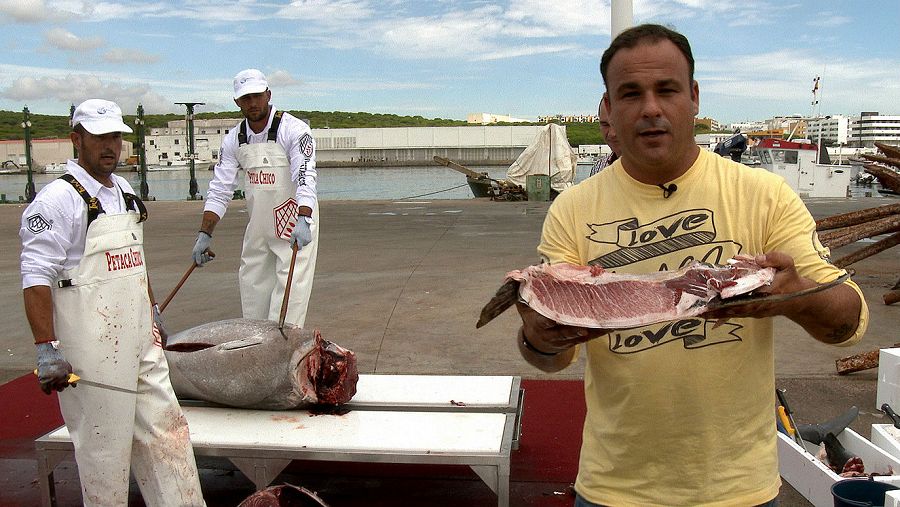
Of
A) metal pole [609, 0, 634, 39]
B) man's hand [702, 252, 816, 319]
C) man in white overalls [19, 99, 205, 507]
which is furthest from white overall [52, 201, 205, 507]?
metal pole [609, 0, 634, 39]

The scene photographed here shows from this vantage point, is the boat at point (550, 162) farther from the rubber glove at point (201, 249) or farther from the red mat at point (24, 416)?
the red mat at point (24, 416)

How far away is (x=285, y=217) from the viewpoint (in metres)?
6.09

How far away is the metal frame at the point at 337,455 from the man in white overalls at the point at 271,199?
180 cm

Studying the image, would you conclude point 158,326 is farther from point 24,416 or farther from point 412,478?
point 24,416

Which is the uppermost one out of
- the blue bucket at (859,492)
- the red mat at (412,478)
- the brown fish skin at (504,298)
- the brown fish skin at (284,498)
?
the brown fish skin at (504,298)

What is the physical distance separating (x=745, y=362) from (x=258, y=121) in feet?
15.9

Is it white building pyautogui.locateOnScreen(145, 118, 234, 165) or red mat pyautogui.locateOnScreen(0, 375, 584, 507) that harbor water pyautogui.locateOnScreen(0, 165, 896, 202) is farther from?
red mat pyautogui.locateOnScreen(0, 375, 584, 507)

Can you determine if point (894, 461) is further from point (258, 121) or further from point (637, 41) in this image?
point (258, 121)

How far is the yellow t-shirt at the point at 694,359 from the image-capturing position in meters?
1.98

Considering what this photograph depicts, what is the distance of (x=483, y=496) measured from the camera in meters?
4.55

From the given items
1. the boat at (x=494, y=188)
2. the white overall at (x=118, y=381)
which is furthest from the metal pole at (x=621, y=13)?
the boat at (x=494, y=188)

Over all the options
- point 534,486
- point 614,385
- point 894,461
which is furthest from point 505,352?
point 614,385

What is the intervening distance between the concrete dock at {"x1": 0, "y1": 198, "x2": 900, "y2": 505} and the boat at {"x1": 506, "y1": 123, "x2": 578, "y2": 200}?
11069mm

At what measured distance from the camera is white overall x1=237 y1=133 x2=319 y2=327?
605 cm
